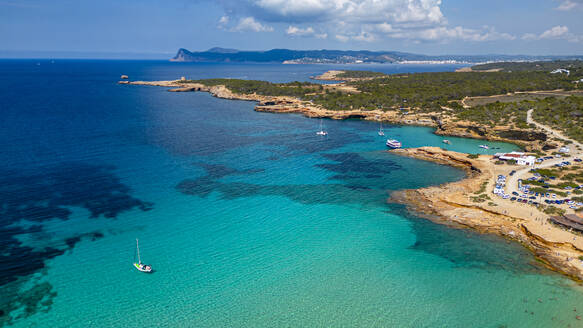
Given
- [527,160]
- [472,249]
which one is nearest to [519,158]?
[527,160]

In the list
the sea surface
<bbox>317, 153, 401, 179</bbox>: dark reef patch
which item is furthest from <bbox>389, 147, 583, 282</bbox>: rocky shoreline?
<bbox>317, 153, 401, 179</bbox>: dark reef patch

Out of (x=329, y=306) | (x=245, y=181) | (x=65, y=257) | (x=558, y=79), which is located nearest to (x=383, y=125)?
(x=245, y=181)

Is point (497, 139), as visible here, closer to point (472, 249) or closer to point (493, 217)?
point (493, 217)

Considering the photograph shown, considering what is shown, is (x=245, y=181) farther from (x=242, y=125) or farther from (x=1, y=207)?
(x=242, y=125)

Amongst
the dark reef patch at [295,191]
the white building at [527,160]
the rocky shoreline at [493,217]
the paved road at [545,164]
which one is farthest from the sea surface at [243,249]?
the white building at [527,160]

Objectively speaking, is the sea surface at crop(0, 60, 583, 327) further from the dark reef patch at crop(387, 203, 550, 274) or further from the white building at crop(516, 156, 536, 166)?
the white building at crop(516, 156, 536, 166)

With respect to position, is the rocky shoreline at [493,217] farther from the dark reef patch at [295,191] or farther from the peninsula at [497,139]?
the dark reef patch at [295,191]
